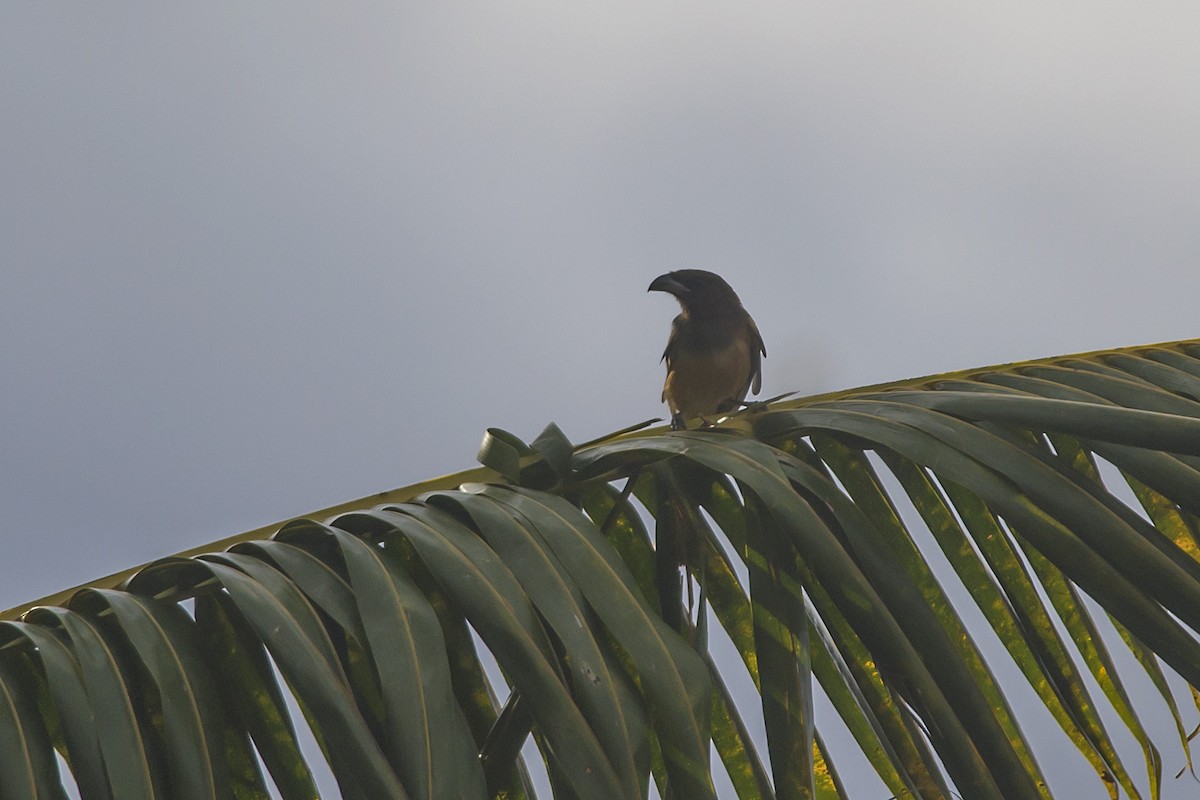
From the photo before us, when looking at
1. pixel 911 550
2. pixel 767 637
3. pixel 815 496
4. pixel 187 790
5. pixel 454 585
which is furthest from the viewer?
pixel 911 550

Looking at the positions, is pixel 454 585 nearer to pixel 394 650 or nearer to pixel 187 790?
pixel 394 650

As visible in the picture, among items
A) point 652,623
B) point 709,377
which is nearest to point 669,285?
point 709,377

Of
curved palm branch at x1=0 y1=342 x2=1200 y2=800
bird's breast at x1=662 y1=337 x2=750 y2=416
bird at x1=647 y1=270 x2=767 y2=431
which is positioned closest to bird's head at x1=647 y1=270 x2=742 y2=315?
bird at x1=647 y1=270 x2=767 y2=431

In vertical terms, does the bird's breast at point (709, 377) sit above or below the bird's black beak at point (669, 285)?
below

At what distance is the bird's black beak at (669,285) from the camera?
5960mm

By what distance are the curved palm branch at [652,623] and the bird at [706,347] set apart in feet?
12.6

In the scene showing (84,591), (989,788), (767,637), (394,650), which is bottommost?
(989,788)

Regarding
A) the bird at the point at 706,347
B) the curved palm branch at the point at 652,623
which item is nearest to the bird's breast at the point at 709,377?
the bird at the point at 706,347

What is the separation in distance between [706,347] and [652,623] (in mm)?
4434

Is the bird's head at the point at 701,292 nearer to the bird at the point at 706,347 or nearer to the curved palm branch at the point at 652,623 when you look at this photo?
the bird at the point at 706,347

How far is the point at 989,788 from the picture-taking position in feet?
4.96

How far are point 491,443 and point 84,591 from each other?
2.01 ft

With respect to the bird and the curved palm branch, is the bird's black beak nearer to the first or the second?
the bird

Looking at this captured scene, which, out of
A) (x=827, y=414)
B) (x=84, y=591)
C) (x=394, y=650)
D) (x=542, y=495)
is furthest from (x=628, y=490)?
(x=84, y=591)
